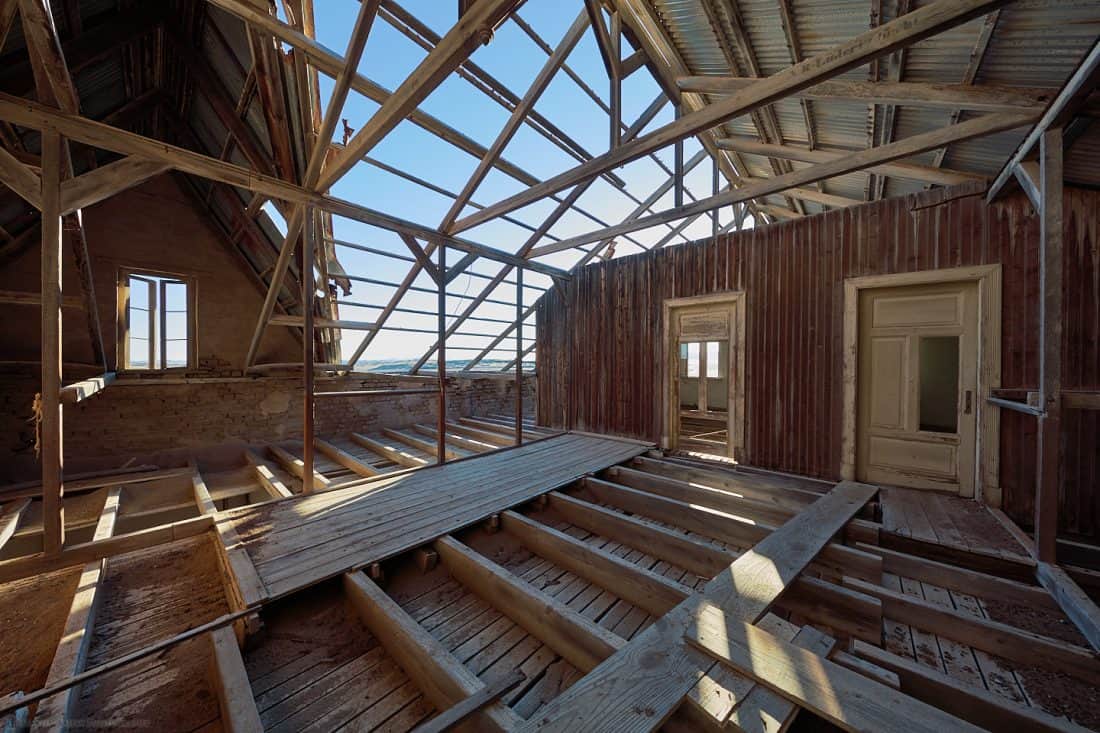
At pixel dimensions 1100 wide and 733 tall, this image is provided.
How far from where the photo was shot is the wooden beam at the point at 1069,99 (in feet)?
6.68

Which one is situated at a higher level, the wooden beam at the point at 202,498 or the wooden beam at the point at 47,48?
the wooden beam at the point at 47,48

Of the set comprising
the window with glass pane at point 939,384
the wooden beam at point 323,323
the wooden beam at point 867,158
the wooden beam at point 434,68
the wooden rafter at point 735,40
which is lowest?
the window with glass pane at point 939,384

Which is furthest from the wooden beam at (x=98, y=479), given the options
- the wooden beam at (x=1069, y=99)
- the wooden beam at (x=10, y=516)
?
the wooden beam at (x=1069, y=99)

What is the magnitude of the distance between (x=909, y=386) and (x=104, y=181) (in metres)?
7.35

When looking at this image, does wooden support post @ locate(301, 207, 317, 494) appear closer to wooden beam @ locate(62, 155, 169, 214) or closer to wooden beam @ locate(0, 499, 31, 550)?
wooden beam @ locate(62, 155, 169, 214)

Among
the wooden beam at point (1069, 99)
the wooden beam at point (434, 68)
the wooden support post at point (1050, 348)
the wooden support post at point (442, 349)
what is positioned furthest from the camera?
the wooden support post at point (442, 349)

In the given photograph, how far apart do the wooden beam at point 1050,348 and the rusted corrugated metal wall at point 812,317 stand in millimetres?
1332

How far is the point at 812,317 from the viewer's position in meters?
4.38

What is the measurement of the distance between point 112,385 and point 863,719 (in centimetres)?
843

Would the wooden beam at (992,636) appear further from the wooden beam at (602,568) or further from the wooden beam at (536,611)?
the wooden beam at (536,611)

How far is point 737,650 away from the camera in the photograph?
5.11 ft

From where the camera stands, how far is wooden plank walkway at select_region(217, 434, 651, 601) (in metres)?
2.33

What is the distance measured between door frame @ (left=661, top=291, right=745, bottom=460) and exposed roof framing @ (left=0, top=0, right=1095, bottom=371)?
4.17 ft

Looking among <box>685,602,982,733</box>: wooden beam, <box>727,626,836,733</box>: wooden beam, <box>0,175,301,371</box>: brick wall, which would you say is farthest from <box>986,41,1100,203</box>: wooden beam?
<box>0,175,301,371</box>: brick wall
